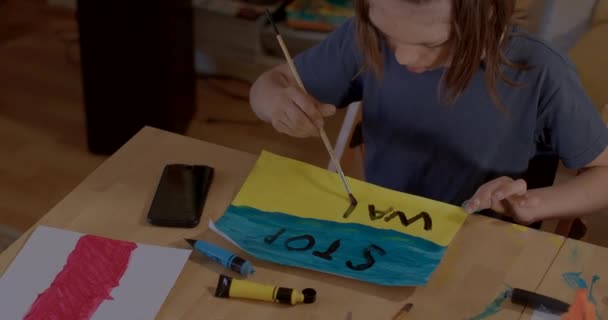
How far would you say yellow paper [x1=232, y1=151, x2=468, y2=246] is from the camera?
999mm

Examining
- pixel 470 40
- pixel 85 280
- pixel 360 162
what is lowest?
pixel 360 162

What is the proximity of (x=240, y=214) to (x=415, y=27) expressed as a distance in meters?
0.32

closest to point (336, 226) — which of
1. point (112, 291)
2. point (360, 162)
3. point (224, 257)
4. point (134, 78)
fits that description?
point (224, 257)

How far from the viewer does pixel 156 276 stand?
900 millimetres

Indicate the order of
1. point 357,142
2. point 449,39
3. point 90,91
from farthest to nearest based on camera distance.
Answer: point 90,91, point 357,142, point 449,39

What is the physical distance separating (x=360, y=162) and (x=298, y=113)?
414 mm

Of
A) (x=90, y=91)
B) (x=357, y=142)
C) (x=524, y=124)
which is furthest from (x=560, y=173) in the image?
(x=90, y=91)

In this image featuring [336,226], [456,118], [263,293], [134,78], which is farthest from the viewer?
[134,78]

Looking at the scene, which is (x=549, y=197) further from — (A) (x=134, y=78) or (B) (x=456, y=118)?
(A) (x=134, y=78)

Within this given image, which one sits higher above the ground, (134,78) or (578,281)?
(578,281)

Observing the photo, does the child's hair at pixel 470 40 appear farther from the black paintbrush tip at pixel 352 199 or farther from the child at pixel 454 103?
the black paintbrush tip at pixel 352 199

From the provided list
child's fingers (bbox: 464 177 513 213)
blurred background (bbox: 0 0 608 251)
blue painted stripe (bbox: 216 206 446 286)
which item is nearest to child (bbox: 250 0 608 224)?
child's fingers (bbox: 464 177 513 213)

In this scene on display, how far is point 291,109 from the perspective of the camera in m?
1.12

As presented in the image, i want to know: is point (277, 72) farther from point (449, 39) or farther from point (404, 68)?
point (449, 39)
